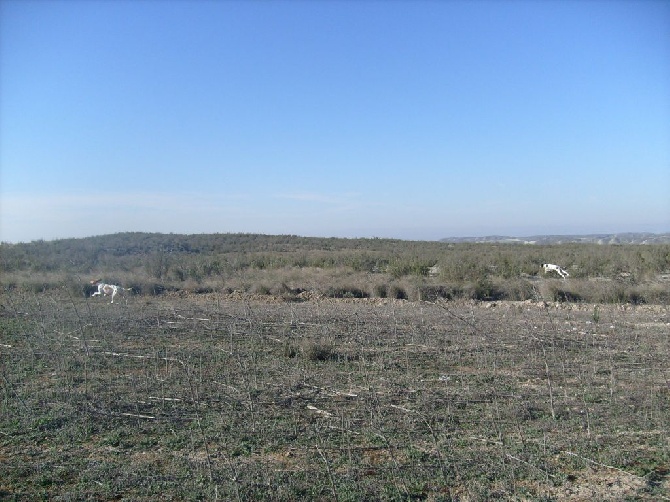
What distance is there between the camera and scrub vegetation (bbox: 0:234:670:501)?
5.52 m

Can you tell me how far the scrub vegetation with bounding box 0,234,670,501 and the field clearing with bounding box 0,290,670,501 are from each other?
3cm

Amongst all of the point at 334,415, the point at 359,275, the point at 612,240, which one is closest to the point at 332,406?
the point at 334,415

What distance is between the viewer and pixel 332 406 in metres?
7.71

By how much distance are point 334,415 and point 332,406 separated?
15.1 inches

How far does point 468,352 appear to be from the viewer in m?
11.1

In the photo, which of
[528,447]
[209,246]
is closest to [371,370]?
[528,447]

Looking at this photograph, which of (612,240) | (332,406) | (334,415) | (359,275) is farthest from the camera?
(612,240)

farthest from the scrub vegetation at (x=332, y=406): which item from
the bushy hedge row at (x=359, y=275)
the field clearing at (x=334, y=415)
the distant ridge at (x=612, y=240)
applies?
the distant ridge at (x=612, y=240)

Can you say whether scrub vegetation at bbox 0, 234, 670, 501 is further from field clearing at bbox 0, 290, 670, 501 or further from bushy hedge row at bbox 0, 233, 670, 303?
bushy hedge row at bbox 0, 233, 670, 303

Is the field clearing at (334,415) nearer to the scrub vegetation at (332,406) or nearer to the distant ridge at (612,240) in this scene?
the scrub vegetation at (332,406)

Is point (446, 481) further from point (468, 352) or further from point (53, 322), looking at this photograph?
point (53, 322)

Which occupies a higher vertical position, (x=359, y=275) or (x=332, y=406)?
(x=359, y=275)

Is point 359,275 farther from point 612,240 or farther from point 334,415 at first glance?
point 612,240

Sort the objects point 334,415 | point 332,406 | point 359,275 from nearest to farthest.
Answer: point 334,415 → point 332,406 → point 359,275
